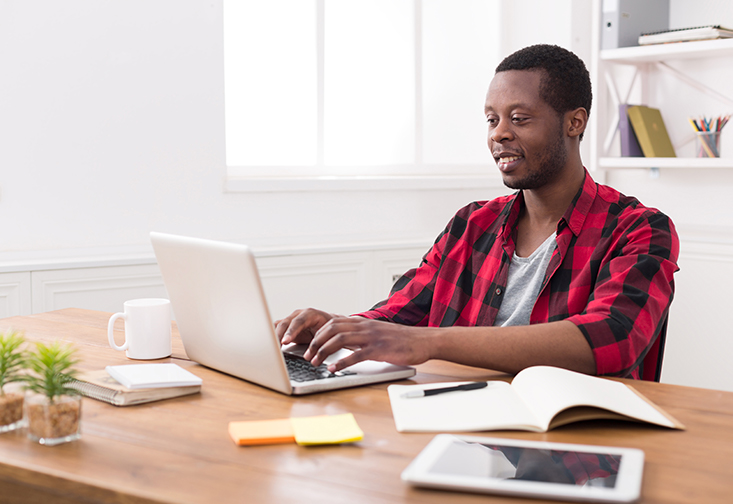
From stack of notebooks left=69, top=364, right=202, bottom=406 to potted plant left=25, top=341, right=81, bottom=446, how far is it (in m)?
0.14

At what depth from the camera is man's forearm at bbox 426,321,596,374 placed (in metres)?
1.15

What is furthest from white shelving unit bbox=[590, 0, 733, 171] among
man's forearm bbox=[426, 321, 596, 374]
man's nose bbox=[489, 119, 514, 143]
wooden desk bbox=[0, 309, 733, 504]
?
wooden desk bbox=[0, 309, 733, 504]

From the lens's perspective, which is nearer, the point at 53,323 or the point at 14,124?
the point at 53,323

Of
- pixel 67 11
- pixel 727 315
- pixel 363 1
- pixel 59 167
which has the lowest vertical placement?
pixel 727 315

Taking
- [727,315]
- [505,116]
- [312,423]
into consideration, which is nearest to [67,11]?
[505,116]

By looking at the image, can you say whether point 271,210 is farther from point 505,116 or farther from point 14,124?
point 505,116

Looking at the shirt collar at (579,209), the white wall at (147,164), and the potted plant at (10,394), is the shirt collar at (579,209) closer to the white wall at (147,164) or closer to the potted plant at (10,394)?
the potted plant at (10,394)

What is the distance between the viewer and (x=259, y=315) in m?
1.00

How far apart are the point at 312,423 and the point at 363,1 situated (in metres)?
2.66

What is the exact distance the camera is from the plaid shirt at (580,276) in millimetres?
1200

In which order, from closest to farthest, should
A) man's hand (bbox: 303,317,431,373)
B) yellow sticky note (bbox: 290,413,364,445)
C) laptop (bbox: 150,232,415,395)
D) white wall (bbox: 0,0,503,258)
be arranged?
yellow sticky note (bbox: 290,413,364,445)
laptop (bbox: 150,232,415,395)
man's hand (bbox: 303,317,431,373)
white wall (bbox: 0,0,503,258)

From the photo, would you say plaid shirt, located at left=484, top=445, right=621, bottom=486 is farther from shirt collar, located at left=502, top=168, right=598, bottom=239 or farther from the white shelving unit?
the white shelving unit

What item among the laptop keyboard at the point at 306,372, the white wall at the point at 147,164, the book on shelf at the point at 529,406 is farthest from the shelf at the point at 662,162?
the laptop keyboard at the point at 306,372

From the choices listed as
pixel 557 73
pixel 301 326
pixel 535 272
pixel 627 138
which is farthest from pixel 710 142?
pixel 301 326
